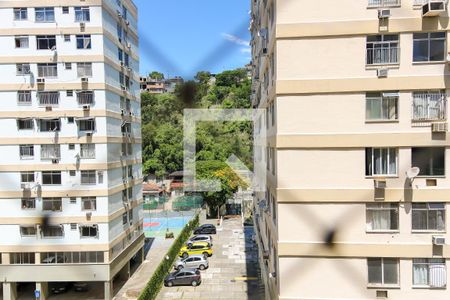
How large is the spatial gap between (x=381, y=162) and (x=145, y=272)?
776cm

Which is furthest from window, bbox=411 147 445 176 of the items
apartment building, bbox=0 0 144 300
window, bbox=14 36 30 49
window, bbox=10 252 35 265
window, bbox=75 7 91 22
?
window, bbox=10 252 35 265

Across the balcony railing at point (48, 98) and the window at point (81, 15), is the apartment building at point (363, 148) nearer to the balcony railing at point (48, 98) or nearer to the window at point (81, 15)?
the window at point (81, 15)

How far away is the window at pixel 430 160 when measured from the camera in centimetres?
278

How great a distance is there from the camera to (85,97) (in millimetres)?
7082

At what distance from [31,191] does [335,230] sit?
20.5 ft

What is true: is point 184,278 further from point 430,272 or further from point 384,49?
point 384,49

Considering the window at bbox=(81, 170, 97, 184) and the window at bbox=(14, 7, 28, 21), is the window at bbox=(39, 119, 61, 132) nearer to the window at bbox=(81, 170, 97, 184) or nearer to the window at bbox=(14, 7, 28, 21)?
the window at bbox=(81, 170, 97, 184)

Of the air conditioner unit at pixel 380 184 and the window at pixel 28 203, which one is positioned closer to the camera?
the air conditioner unit at pixel 380 184

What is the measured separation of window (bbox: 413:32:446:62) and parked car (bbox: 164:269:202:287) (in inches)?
273

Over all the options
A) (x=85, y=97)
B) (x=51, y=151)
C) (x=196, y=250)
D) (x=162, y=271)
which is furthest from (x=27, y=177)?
(x=196, y=250)

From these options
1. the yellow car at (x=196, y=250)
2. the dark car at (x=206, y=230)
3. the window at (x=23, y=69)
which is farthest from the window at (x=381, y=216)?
the dark car at (x=206, y=230)

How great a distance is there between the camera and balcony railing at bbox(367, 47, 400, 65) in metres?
2.84

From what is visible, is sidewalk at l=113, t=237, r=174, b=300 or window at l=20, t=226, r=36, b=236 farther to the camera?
sidewalk at l=113, t=237, r=174, b=300

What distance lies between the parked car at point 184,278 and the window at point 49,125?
408 centimetres
